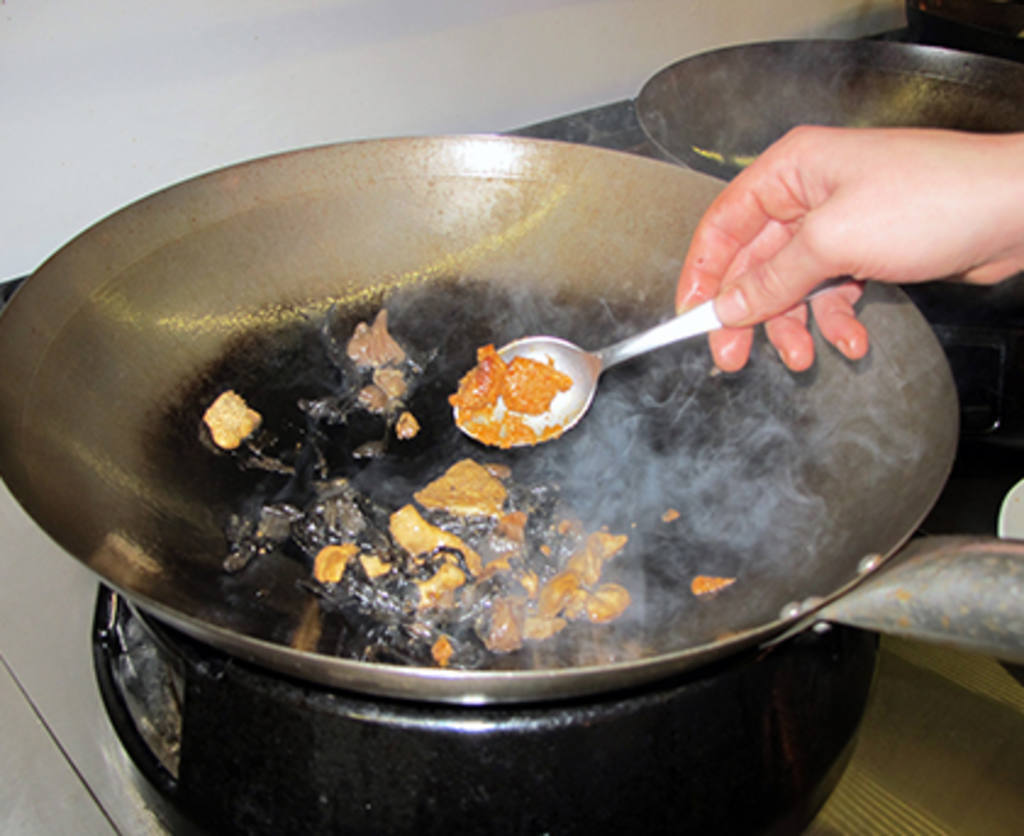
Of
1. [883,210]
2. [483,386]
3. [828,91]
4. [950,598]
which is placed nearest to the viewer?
[950,598]

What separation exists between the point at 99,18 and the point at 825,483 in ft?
4.93

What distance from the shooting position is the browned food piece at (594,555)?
3.35ft

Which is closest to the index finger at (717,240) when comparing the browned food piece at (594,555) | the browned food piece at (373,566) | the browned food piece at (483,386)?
the browned food piece at (483,386)

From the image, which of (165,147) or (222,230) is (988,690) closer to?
(222,230)

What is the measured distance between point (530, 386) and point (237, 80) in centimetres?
95

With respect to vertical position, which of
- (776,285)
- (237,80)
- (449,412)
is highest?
(237,80)

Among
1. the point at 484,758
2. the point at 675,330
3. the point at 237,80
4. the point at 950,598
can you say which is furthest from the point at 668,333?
the point at 237,80

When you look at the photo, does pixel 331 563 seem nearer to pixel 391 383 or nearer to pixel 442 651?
pixel 442 651

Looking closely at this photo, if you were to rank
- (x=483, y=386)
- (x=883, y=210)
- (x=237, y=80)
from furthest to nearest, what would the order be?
1. (x=237, y=80)
2. (x=483, y=386)
3. (x=883, y=210)

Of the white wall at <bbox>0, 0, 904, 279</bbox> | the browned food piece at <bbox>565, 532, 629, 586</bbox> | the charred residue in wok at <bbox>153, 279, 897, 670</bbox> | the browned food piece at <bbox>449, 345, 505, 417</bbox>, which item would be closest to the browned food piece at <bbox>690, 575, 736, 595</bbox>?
the charred residue in wok at <bbox>153, 279, 897, 670</bbox>

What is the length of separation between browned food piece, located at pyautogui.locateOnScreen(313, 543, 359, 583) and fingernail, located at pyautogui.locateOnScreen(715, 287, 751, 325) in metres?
0.65

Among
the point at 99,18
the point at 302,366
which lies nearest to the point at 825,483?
the point at 302,366

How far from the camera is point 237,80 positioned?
152 centimetres

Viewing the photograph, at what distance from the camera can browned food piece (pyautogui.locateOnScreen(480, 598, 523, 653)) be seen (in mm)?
938
